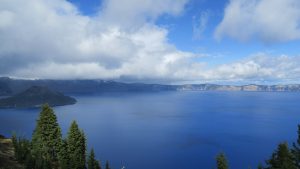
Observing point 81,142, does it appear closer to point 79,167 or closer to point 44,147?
point 79,167

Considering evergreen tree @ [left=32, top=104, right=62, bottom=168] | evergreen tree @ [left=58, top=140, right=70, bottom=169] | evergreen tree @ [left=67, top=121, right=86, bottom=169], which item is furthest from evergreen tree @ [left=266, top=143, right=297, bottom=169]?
evergreen tree @ [left=32, top=104, right=62, bottom=168]

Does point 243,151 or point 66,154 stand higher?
point 66,154

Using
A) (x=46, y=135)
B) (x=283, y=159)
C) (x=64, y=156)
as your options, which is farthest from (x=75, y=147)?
(x=283, y=159)

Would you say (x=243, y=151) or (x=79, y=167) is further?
(x=243, y=151)

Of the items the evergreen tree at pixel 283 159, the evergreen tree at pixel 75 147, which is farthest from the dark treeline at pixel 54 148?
the evergreen tree at pixel 283 159

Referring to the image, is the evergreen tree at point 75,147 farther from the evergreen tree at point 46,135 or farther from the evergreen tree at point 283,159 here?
the evergreen tree at point 283,159

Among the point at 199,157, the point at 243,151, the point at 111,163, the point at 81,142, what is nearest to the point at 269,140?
the point at 243,151

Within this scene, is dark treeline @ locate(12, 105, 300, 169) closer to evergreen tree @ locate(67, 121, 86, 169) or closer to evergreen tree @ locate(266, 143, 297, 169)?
evergreen tree @ locate(67, 121, 86, 169)

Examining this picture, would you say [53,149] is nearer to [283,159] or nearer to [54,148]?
[54,148]
